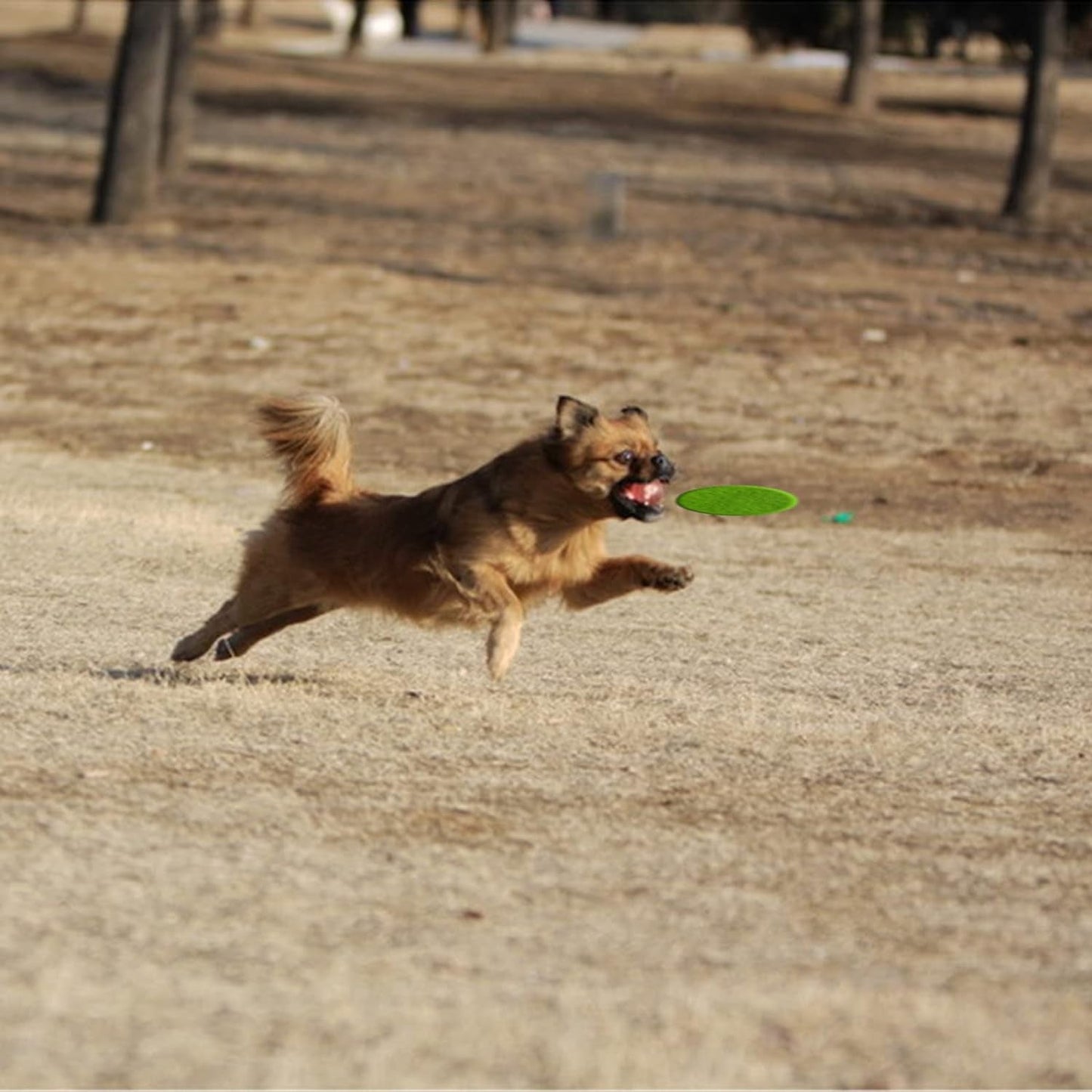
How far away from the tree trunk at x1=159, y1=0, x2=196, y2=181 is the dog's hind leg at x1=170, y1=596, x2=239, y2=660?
1966cm

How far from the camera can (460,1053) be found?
4.73 meters

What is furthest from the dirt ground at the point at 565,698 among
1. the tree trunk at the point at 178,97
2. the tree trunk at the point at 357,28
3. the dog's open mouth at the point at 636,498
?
the tree trunk at the point at 357,28

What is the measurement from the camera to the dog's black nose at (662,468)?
747cm

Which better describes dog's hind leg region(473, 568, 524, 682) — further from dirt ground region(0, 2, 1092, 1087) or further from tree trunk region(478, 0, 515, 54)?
tree trunk region(478, 0, 515, 54)

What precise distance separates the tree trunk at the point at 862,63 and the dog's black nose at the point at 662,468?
33.6m

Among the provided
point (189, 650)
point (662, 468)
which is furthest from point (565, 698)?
point (189, 650)

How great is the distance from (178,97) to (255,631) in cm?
2096

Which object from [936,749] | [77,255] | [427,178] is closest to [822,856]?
[936,749]

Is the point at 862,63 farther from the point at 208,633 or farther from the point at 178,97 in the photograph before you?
the point at 208,633

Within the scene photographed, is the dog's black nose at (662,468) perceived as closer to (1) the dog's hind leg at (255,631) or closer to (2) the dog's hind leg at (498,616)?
(2) the dog's hind leg at (498,616)

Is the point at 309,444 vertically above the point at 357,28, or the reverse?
the point at 357,28

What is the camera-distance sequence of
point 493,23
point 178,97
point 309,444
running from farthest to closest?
point 493,23 → point 178,97 → point 309,444

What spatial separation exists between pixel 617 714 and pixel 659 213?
2062cm

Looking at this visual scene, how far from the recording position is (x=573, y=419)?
754 cm
